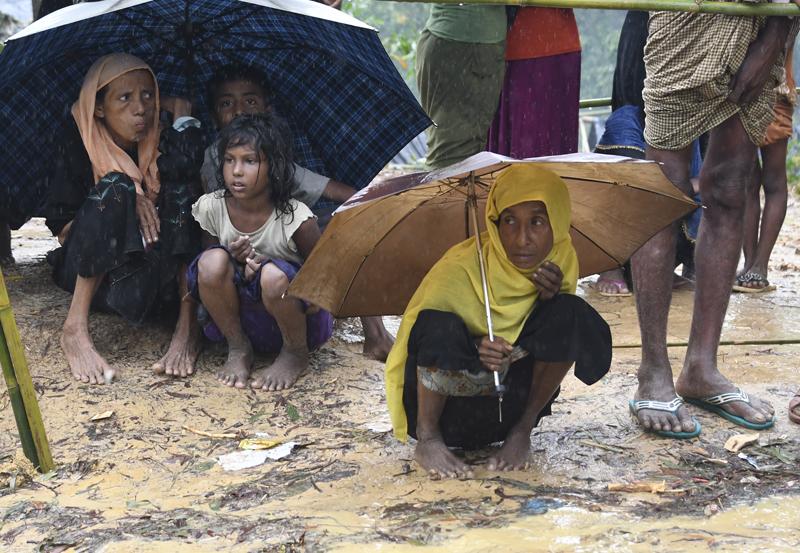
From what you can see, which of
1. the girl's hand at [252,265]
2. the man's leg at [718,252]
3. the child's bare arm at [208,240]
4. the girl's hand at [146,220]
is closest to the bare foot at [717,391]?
the man's leg at [718,252]

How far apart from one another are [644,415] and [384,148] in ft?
5.85

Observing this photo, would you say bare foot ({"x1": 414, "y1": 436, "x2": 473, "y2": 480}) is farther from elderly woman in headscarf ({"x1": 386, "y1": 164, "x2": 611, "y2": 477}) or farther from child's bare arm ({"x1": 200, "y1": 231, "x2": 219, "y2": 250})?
child's bare arm ({"x1": 200, "y1": 231, "x2": 219, "y2": 250})

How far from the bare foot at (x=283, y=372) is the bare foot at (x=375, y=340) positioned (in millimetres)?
388

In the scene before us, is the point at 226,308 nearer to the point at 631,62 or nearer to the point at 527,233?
the point at 527,233

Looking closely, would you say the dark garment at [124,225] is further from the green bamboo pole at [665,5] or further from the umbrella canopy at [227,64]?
the green bamboo pole at [665,5]

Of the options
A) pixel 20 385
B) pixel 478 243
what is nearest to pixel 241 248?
pixel 20 385

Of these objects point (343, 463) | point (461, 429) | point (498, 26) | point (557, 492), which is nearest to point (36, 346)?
point (343, 463)

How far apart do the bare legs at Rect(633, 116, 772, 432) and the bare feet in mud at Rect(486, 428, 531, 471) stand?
1.69 feet

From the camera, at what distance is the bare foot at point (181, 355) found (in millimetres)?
3967

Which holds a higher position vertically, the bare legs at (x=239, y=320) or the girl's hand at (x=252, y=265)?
the girl's hand at (x=252, y=265)

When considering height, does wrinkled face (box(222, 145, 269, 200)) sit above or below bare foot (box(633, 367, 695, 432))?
above

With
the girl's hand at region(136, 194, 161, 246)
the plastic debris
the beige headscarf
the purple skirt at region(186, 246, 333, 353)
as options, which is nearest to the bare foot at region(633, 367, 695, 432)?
the plastic debris

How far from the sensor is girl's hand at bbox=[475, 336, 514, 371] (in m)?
2.77

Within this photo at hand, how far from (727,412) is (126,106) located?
2646 mm
